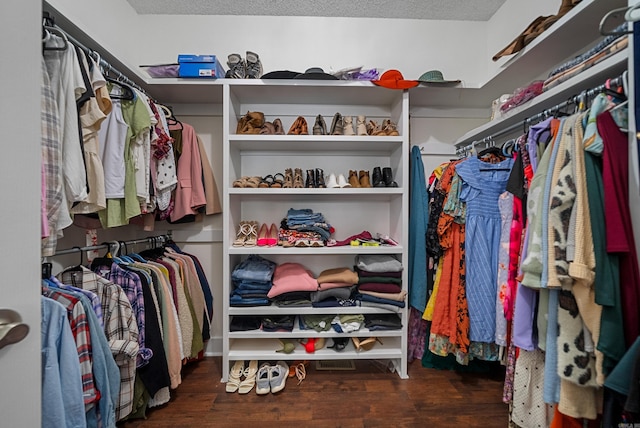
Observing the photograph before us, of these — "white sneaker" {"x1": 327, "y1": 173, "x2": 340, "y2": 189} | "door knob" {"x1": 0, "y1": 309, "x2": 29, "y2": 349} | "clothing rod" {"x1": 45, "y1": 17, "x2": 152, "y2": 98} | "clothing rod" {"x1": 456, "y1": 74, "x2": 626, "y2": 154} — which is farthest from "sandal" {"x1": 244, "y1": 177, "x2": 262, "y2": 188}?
"clothing rod" {"x1": 456, "y1": 74, "x2": 626, "y2": 154}

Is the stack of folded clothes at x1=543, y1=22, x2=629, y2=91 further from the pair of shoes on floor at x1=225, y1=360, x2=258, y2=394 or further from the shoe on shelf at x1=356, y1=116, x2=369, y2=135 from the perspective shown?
the pair of shoes on floor at x1=225, y1=360, x2=258, y2=394

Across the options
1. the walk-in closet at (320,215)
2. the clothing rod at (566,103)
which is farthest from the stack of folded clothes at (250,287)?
the clothing rod at (566,103)

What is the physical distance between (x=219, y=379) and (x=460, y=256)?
63.0 inches

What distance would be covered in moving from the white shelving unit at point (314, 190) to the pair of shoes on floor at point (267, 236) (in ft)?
0.23

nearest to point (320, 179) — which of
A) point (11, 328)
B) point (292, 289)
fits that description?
point (292, 289)

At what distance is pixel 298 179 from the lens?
169cm

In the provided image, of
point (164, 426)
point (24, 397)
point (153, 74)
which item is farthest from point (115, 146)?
point (164, 426)

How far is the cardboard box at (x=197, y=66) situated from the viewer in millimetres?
1542

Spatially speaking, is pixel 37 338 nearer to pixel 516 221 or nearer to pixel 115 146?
pixel 115 146

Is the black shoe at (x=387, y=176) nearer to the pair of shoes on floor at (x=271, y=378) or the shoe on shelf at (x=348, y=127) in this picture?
the shoe on shelf at (x=348, y=127)

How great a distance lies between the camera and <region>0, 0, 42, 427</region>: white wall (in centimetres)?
48

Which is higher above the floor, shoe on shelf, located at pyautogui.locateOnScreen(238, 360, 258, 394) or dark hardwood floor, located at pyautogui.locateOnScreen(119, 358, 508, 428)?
shoe on shelf, located at pyautogui.locateOnScreen(238, 360, 258, 394)

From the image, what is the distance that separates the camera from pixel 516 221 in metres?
1.18

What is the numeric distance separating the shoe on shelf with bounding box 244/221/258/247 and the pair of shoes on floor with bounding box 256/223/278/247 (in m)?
0.02
